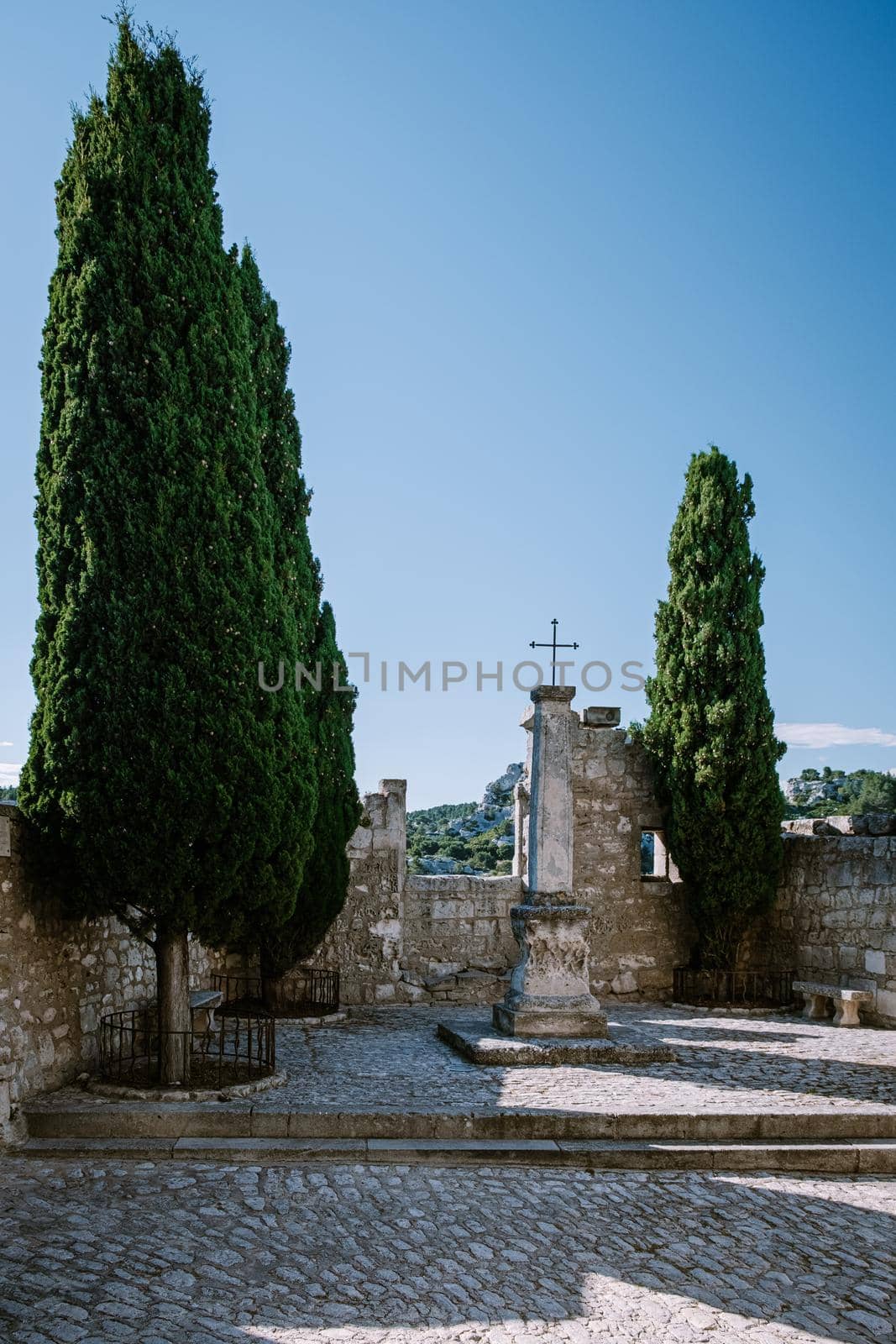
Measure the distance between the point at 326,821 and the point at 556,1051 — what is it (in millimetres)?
3126

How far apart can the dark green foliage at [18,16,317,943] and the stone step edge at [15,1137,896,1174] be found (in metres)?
1.34

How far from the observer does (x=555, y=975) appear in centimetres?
901

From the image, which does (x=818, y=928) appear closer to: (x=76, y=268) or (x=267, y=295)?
(x=267, y=295)

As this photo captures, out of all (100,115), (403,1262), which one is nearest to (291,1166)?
(403,1262)

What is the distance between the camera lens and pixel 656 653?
12.4 meters

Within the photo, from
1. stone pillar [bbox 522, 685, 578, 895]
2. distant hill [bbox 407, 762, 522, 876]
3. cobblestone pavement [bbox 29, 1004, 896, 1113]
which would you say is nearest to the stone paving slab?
cobblestone pavement [bbox 29, 1004, 896, 1113]

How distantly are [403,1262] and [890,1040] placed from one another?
6.60 meters

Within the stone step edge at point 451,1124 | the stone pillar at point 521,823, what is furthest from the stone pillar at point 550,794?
the stone step edge at point 451,1124

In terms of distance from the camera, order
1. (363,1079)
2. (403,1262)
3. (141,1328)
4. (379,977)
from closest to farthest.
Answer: (141,1328) → (403,1262) → (363,1079) → (379,977)

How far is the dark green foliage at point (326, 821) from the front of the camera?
988 centimetres

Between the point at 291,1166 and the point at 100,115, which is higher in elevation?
the point at 100,115

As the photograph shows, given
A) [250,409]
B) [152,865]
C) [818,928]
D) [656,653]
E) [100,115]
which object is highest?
[100,115]

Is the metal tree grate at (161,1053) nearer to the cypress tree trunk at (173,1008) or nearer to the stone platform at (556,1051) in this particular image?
the cypress tree trunk at (173,1008)

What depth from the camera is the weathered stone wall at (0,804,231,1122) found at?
594cm
